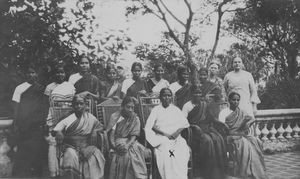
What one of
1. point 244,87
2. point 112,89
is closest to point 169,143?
point 112,89

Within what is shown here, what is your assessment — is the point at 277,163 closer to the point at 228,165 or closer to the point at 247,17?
the point at 228,165


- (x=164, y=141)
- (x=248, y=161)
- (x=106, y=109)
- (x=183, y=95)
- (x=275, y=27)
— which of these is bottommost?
(x=248, y=161)

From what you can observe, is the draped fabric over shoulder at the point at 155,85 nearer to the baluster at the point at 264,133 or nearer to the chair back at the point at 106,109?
the chair back at the point at 106,109

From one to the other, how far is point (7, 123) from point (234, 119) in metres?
3.10

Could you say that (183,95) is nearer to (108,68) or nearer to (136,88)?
(136,88)

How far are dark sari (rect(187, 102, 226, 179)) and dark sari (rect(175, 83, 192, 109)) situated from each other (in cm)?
28

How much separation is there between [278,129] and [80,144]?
4.06m

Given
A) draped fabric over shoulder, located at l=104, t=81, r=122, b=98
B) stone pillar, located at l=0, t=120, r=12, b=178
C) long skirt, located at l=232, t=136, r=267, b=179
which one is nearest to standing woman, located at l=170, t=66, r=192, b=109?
draped fabric over shoulder, located at l=104, t=81, r=122, b=98

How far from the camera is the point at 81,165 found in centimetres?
426

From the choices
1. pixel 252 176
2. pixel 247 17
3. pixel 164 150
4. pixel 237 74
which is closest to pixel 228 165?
pixel 252 176

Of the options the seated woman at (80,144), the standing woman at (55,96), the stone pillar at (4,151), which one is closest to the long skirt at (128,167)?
the seated woman at (80,144)

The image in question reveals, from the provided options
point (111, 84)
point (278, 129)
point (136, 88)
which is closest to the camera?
point (136, 88)

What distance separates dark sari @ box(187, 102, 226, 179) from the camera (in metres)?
4.74

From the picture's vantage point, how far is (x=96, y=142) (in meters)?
4.40
